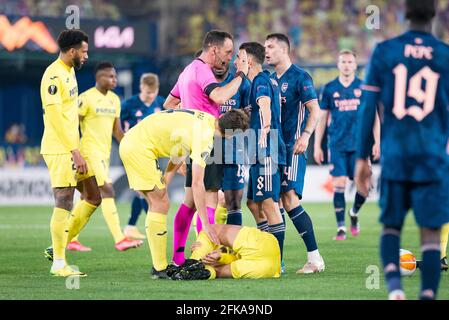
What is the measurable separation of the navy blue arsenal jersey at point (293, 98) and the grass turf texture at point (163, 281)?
1.41m

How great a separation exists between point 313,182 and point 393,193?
1537 centimetres

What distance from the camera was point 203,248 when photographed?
9367 millimetres

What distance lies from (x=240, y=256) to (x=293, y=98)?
178 centimetres

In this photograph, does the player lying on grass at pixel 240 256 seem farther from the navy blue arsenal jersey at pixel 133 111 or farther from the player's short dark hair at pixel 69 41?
the navy blue arsenal jersey at pixel 133 111

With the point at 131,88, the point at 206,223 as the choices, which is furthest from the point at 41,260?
the point at 131,88

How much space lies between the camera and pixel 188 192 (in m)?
9.55

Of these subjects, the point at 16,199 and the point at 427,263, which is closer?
the point at 427,263

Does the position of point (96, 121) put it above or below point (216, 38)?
below

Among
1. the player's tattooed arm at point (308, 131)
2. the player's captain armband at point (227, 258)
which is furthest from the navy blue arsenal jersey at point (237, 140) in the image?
the player's captain armband at point (227, 258)

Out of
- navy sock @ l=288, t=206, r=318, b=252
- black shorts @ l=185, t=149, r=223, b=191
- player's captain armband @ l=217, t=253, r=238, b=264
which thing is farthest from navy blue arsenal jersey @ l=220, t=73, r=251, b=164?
player's captain armband @ l=217, t=253, r=238, b=264

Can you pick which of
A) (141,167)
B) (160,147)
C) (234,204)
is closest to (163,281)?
(141,167)

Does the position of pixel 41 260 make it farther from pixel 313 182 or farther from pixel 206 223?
pixel 313 182

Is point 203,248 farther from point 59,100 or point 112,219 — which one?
point 112,219

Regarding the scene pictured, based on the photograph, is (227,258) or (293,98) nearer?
(227,258)
